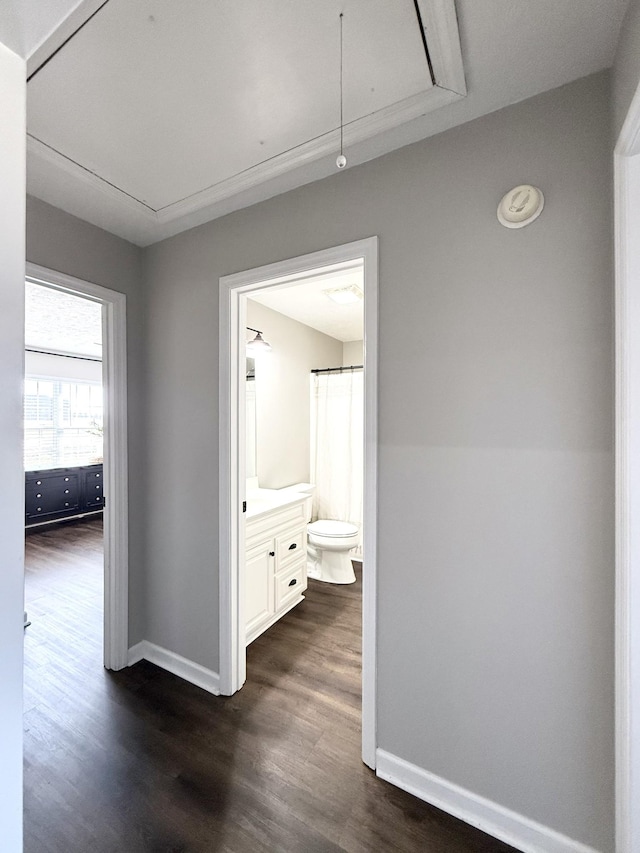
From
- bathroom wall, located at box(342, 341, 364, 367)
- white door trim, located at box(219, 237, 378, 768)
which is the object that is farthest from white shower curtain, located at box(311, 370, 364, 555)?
white door trim, located at box(219, 237, 378, 768)

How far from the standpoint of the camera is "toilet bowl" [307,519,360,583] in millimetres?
3170

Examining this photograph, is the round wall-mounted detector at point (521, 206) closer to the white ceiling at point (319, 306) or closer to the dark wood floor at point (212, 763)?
the white ceiling at point (319, 306)

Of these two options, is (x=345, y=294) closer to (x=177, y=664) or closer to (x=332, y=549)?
(x=332, y=549)

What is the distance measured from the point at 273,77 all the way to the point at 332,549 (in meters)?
2.98

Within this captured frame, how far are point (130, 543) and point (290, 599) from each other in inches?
48.9

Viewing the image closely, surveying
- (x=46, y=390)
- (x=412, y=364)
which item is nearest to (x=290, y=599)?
(x=412, y=364)

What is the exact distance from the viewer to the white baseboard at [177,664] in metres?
1.96

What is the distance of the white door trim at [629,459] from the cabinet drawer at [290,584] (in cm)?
195

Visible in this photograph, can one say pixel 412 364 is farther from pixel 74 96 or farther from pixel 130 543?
pixel 130 543

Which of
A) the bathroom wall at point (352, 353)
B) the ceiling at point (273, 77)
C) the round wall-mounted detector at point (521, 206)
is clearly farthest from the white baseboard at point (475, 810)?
the bathroom wall at point (352, 353)

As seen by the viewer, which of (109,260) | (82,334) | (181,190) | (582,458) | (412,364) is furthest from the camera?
(82,334)

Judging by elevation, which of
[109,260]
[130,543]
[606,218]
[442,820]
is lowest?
[442,820]

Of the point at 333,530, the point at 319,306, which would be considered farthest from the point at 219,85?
the point at 333,530

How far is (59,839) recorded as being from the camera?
124 centimetres
